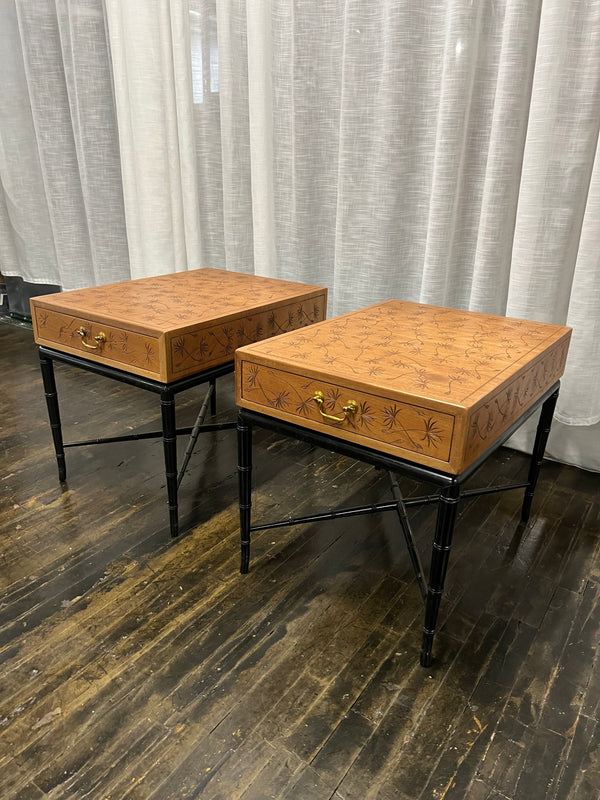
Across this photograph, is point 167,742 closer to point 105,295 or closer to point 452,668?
point 452,668

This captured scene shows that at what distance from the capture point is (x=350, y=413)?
1112 millimetres

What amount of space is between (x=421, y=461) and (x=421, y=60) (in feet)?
4.54

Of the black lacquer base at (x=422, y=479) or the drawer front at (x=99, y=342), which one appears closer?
the black lacquer base at (x=422, y=479)

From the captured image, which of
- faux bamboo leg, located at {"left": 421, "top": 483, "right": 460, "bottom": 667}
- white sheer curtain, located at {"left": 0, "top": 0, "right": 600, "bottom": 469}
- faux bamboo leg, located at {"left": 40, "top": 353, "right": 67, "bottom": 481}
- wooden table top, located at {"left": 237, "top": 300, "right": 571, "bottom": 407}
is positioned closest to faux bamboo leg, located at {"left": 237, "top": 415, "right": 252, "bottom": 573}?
wooden table top, located at {"left": 237, "top": 300, "right": 571, "bottom": 407}

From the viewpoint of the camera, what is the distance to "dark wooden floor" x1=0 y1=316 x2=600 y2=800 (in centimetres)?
101

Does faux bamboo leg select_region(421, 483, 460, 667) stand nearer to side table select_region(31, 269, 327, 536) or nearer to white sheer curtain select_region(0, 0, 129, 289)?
side table select_region(31, 269, 327, 536)

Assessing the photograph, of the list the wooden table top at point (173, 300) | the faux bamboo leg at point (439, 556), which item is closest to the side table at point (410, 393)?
the faux bamboo leg at point (439, 556)

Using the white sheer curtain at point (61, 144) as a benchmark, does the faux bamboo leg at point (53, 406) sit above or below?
below

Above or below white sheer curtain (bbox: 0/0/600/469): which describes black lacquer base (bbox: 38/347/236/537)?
below

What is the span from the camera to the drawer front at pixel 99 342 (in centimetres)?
141

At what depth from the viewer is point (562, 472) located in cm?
193

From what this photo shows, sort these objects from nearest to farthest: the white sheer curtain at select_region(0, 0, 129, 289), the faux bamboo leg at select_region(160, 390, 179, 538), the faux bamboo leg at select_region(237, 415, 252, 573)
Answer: the faux bamboo leg at select_region(237, 415, 252, 573) < the faux bamboo leg at select_region(160, 390, 179, 538) < the white sheer curtain at select_region(0, 0, 129, 289)

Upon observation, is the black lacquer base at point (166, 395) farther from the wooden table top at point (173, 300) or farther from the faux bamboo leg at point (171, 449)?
the wooden table top at point (173, 300)

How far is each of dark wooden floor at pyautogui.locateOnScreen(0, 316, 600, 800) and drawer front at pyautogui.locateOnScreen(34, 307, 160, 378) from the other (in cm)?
45
